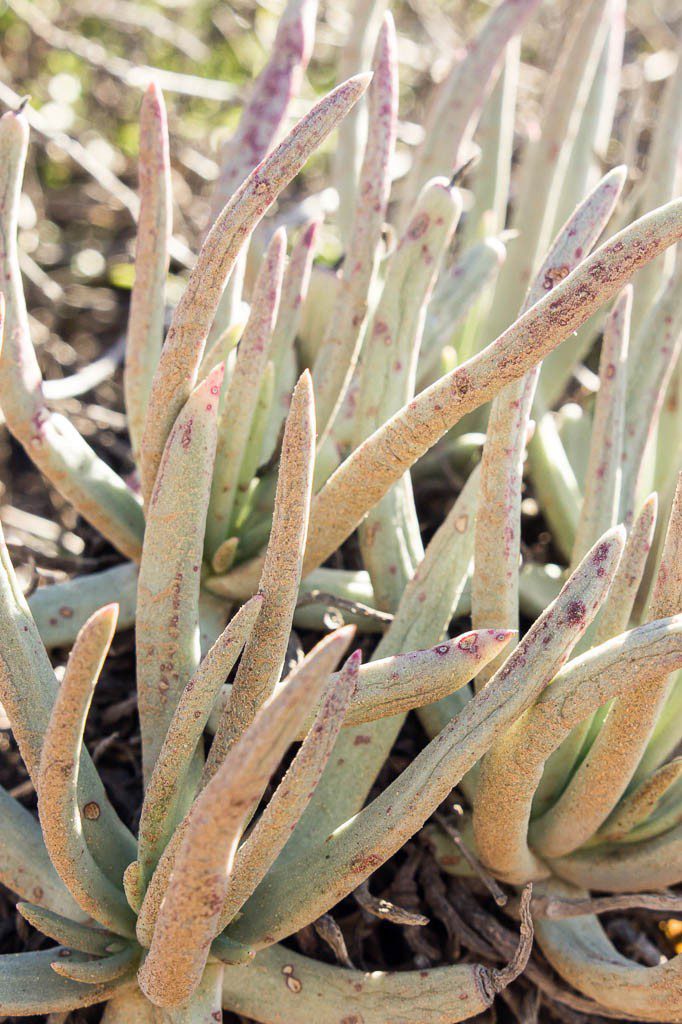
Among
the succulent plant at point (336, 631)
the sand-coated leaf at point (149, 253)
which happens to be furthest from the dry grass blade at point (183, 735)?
the sand-coated leaf at point (149, 253)

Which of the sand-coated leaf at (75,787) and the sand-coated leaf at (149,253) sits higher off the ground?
the sand-coated leaf at (149,253)

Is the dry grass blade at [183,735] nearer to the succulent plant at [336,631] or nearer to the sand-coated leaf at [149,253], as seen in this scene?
the succulent plant at [336,631]

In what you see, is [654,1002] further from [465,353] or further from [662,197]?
[662,197]

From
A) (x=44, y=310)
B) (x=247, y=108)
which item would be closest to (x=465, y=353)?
(x=247, y=108)

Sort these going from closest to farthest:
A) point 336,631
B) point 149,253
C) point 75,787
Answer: point 336,631 < point 75,787 < point 149,253

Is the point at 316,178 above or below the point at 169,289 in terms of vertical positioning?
above

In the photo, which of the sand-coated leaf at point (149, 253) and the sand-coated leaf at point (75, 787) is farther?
the sand-coated leaf at point (149, 253)

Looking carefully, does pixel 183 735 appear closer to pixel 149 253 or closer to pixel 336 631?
pixel 336 631

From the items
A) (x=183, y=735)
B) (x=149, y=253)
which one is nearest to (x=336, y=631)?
(x=183, y=735)
